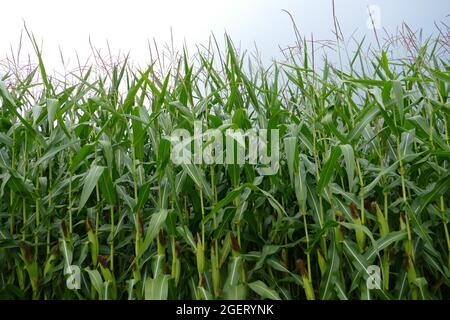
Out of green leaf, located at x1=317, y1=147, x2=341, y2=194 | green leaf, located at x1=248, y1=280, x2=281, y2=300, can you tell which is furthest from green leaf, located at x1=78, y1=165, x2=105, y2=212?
green leaf, located at x1=317, y1=147, x2=341, y2=194

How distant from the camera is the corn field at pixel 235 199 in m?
1.66

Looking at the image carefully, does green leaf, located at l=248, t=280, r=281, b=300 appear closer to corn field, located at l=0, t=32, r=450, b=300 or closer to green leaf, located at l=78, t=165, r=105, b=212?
corn field, located at l=0, t=32, r=450, b=300

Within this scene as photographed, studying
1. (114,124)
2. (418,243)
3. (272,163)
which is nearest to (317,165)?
(272,163)

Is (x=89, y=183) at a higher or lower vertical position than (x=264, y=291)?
higher

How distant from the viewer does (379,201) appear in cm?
192

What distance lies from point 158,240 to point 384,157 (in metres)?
0.97

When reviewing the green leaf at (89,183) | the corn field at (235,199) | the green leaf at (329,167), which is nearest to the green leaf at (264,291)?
the corn field at (235,199)

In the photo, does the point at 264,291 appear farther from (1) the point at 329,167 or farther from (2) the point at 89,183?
(2) the point at 89,183

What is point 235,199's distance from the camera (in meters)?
1.71

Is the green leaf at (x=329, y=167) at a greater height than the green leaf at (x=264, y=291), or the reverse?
the green leaf at (x=329, y=167)

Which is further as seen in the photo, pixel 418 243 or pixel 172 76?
pixel 172 76

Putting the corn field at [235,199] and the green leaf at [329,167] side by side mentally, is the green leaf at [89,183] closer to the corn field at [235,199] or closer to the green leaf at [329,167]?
the corn field at [235,199]

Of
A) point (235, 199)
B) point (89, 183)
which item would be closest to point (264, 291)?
point (235, 199)

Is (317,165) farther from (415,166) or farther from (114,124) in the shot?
(114,124)
